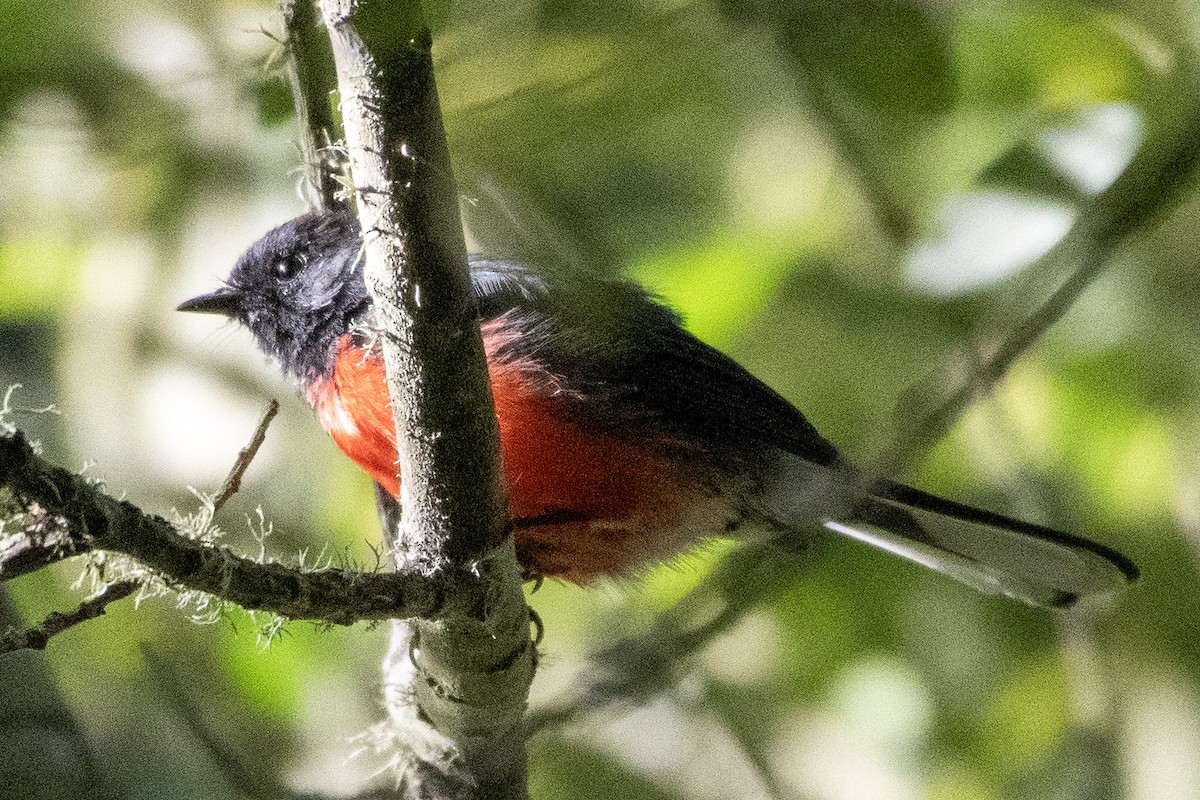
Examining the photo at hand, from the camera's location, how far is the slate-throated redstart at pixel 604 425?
3049 millimetres

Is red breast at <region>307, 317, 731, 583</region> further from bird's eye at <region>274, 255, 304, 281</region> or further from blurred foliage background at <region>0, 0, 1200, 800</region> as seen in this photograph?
bird's eye at <region>274, 255, 304, 281</region>

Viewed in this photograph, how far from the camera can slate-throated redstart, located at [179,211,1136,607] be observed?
305 cm

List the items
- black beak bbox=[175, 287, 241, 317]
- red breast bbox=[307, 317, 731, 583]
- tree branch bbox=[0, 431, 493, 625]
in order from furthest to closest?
black beak bbox=[175, 287, 241, 317] < red breast bbox=[307, 317, 731, 583] < tree branch bbox=[0, 431, 493, 625]

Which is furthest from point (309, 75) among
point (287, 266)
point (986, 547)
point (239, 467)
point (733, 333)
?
point (986, 547)

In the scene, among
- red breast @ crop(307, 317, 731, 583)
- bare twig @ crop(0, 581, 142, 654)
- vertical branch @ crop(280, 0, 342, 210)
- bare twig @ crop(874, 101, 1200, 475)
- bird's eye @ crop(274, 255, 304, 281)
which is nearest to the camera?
bare twig @ crop(0, 581, 142, 654)

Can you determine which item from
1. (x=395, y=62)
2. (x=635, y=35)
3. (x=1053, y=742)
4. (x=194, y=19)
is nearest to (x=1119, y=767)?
(x=1053, y=742)

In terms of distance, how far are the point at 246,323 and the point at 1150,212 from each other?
8.46 feet

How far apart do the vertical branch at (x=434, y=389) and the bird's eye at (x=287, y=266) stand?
4.13ft

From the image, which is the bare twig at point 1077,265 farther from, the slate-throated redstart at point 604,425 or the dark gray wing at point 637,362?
the dark gray wing at point 637,362

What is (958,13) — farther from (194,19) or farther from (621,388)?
(194,19)

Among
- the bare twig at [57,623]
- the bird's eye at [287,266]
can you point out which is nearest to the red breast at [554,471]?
the bird's eye at [287,266]

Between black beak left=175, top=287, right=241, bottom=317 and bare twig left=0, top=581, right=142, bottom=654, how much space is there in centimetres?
179

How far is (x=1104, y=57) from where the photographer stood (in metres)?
2.88

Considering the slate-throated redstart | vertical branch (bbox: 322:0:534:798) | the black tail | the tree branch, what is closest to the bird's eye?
the slate-throated redstart
